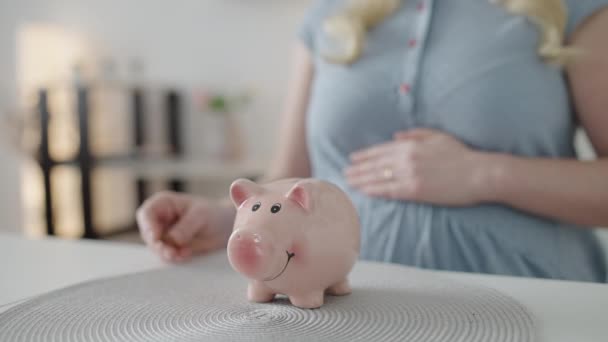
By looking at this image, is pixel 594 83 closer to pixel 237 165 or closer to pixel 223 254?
pixel 223 254

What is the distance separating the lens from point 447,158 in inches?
25.3

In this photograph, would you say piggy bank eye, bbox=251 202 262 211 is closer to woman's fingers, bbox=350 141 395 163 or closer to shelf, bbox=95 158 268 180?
woman's fingers, bbox=350 141 395 163

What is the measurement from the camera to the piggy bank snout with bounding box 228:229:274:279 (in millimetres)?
348

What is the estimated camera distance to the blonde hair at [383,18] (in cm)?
65

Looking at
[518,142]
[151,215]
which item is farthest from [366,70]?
[151,215]

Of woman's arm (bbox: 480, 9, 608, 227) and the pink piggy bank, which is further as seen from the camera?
woman's arm (bbox: 480, 9, 608, 227)

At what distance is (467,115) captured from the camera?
669 millimetres

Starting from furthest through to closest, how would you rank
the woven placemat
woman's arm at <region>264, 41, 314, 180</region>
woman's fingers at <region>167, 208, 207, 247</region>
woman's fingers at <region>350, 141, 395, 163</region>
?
woman's arm at <region>264, 41, 314, 180</region>, woman's fingers at <region>350, 141, 395, 163</region>, woman's fingers at <region>167, 208, 207, 247</region>, the woven placemat

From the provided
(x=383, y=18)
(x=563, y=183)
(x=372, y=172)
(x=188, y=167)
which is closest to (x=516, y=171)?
(x=563, y=183)

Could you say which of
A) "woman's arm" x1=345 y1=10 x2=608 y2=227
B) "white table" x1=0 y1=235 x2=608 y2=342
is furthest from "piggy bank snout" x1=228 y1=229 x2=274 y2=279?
"woman's arm" x1=345 y1=10 x2=608 y2=227

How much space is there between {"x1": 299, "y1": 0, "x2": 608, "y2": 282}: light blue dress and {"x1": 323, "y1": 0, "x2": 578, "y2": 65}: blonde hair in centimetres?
2

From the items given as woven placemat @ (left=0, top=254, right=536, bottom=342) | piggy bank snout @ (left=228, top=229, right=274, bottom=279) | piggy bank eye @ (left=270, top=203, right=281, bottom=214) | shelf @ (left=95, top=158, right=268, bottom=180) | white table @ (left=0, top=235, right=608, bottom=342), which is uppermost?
piggy bank eye @ (left=270, top=203, right=281, bottom=214)

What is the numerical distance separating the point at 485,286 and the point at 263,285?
0.19m

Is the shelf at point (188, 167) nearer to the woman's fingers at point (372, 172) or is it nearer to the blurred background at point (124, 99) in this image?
the blurred background at point (124, 99)
